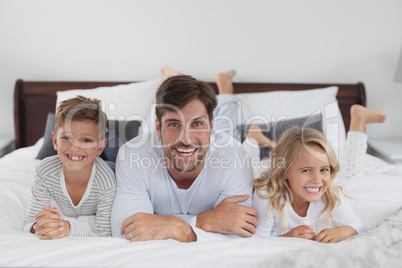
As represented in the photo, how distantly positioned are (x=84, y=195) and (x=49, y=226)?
0.66 ft

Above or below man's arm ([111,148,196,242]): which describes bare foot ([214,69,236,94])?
above

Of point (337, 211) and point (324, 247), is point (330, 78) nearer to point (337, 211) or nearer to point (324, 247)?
point (337, 211)

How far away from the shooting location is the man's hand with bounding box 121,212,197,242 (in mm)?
1238

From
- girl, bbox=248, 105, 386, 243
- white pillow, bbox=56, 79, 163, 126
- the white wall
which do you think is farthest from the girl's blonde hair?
the white wall

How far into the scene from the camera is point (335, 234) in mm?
1280

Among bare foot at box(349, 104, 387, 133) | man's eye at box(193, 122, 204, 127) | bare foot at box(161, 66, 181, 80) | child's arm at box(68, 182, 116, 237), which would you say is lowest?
child's arm at box(68, 182, 116, 237)

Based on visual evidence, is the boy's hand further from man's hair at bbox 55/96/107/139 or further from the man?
man's hair at bbox 55/96/107/139

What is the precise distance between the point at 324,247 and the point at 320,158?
1.43 feet

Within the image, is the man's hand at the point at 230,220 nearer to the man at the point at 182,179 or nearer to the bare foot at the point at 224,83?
the man at the point at 182,179

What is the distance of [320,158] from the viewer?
138cm

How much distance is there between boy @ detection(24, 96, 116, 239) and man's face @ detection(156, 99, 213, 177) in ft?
0.78

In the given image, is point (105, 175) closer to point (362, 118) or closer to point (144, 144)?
Answer: point (144, 144)

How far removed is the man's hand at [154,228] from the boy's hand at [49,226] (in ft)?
0.65

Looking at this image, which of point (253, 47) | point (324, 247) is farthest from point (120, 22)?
point (324, 247)
